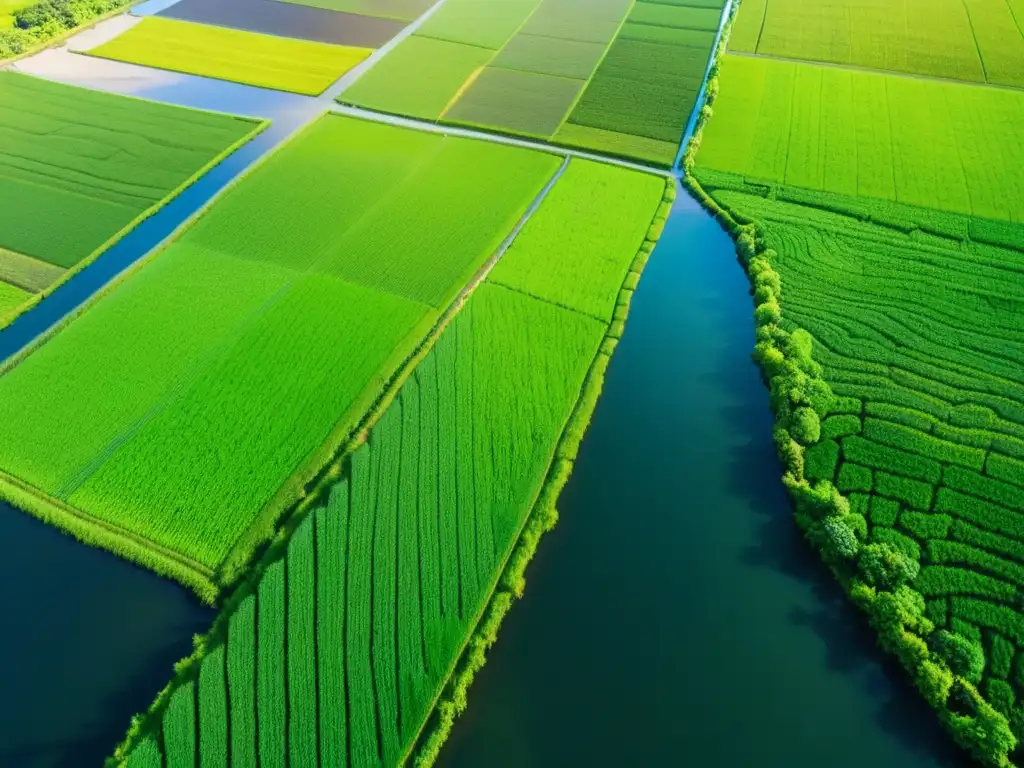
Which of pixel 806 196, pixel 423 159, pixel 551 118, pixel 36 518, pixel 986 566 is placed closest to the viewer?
pixel 986 566

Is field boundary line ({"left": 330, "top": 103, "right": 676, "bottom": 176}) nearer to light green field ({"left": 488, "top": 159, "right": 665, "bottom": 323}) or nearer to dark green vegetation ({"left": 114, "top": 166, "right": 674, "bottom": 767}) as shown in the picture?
light green field ({"left": 488, "top": 159, "right": 665, "bottom": 323})

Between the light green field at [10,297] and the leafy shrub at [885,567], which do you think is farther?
the light green field at [10,297]

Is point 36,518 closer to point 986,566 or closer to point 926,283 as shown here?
point 986,566

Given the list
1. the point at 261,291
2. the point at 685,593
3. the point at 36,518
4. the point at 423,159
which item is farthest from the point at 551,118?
the point at 36,518

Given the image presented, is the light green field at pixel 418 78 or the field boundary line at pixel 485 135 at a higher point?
the light green field at pixel 418 78

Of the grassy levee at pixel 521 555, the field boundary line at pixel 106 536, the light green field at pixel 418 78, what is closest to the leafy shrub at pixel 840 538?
the grassy levee at pixel 521 555

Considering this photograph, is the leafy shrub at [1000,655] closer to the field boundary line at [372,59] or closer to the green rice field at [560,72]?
the green rice field at [560,72]

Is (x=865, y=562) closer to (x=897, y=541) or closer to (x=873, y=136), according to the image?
(x=897, y=541)

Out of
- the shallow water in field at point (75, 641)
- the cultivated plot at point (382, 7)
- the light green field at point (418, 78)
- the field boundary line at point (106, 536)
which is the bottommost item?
the shallow water in field at point (75, 641)

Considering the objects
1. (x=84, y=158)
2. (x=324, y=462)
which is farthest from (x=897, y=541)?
(x=84, y=158)
